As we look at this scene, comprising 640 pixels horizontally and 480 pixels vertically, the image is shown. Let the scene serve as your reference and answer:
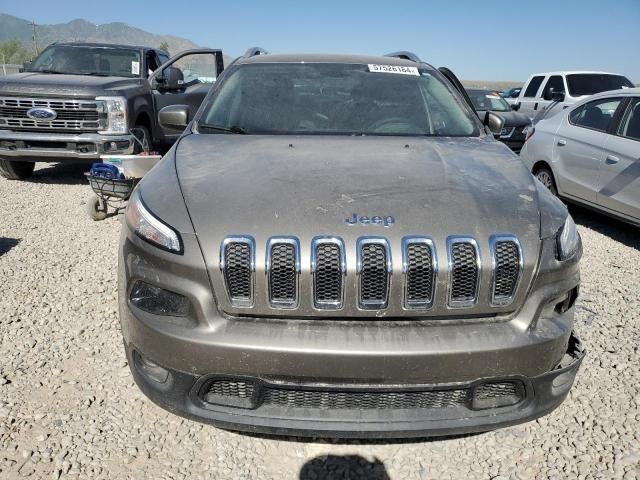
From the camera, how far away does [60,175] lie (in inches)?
313

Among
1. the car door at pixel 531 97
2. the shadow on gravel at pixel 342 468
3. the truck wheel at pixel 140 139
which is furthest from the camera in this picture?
the car door at pixel 531 97

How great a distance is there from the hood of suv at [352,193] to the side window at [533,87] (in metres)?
12.3

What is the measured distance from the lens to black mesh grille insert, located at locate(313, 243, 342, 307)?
187 centimetres

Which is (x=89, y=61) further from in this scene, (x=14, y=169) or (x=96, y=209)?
(x=96, y=209)

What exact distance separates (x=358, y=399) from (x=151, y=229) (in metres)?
1.04

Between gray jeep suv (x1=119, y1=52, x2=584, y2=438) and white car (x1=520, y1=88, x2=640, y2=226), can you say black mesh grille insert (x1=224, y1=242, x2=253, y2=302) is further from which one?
white car (x1=520, y1=88, x2=640, y2=226)

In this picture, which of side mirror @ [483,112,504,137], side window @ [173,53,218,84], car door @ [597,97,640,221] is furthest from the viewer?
side window @ [173,53,218,84]

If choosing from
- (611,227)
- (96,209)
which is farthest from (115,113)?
(611,227)

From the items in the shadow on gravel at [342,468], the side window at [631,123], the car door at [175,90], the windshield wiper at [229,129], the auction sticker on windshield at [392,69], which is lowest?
the shadow on gravel at [342,468]

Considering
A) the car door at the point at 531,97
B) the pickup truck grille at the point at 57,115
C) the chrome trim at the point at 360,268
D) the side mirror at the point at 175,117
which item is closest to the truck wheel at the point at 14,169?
the pickup truck grille at the point at 57,115

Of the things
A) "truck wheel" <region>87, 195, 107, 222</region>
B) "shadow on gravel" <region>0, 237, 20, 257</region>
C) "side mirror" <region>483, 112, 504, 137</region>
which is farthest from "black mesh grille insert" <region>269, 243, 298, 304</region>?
"truck wheel" <region>87, 195, 107, 222</region>

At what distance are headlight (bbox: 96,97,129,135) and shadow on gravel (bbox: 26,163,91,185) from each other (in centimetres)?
136

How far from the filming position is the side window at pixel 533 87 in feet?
44.9

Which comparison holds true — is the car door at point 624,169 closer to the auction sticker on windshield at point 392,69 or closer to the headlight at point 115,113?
the auction sticker on windshield at point 392,69
